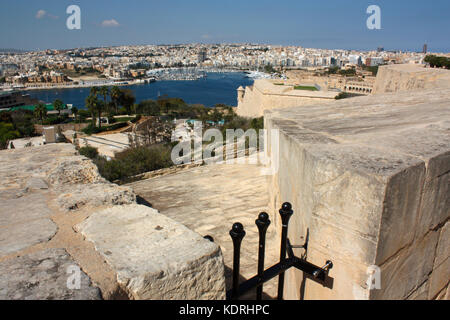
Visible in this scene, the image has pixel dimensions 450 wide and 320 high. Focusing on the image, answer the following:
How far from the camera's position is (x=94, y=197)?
1.82 meters

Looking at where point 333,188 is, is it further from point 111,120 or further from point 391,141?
point 111,120

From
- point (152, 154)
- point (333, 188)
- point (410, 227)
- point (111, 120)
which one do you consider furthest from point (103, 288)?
point (111, 120)

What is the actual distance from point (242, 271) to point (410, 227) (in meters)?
1.31

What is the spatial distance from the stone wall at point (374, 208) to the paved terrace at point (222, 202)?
743 millimetres

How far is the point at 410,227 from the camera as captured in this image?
1322 millimetres

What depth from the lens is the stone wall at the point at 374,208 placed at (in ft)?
3.89

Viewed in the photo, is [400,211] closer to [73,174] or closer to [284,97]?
[73,174]

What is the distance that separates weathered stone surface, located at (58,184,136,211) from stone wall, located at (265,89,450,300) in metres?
0.96

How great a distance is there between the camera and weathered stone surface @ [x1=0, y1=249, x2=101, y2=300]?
3.28 feet

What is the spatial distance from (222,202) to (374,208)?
2.62 metres

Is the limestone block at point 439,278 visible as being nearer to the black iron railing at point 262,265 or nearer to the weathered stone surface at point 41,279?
the black iron railing at point 262,265

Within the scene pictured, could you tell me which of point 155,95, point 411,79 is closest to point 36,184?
point 411,79

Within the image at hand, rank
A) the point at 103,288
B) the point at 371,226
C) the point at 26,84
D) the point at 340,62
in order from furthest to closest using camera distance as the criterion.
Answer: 1. the point at 340,62
2. the point at 26,84
3. the point at 371,226
4. the point at 103,288

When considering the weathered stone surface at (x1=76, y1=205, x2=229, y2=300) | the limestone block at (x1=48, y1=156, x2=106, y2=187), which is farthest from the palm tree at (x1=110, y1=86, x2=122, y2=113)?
the weathered stone surface at (x1=76, y1=205, x2=229, y2=300)
